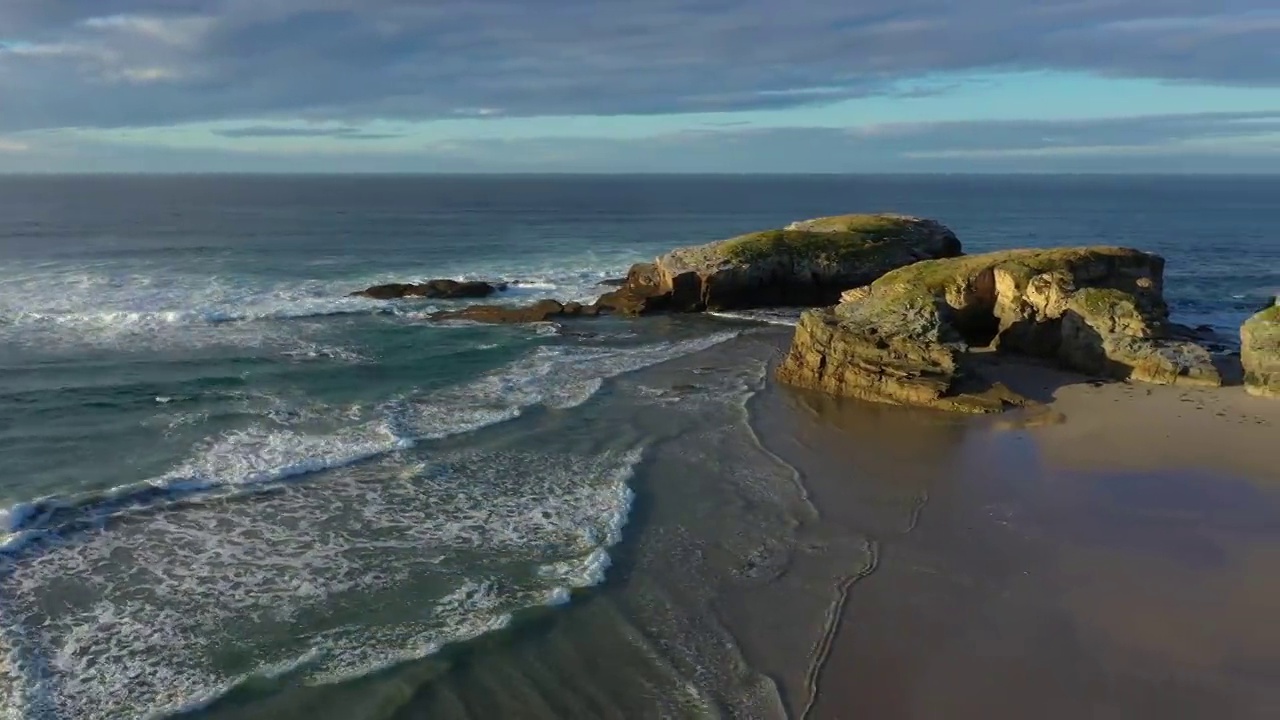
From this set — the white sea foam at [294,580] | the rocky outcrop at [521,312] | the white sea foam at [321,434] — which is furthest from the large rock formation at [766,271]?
the white sea foam at [294,580]

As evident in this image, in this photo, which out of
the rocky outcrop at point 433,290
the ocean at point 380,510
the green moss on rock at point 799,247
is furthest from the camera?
the rocky outcrop at point 433,290

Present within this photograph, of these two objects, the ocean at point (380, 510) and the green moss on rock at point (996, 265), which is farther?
the green moss on rock at point (996, 265)

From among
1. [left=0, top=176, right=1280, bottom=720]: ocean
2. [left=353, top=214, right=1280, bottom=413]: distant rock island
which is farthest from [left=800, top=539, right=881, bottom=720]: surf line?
[left=353, top=214, right=1280, bottom=413]: distant rock island

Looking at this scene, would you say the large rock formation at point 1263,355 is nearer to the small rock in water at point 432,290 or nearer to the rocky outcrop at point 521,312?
the rocky outcrop at point 521,312

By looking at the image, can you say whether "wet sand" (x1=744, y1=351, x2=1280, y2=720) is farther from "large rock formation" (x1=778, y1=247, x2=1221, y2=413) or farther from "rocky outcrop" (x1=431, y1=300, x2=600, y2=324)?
"rocky outcrop" (x1=431, y1=300, x2=600, y2=324)

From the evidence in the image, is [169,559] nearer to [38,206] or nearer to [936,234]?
[936,234]

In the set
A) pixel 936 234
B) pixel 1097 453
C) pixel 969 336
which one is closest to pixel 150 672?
pixel 1097 453
